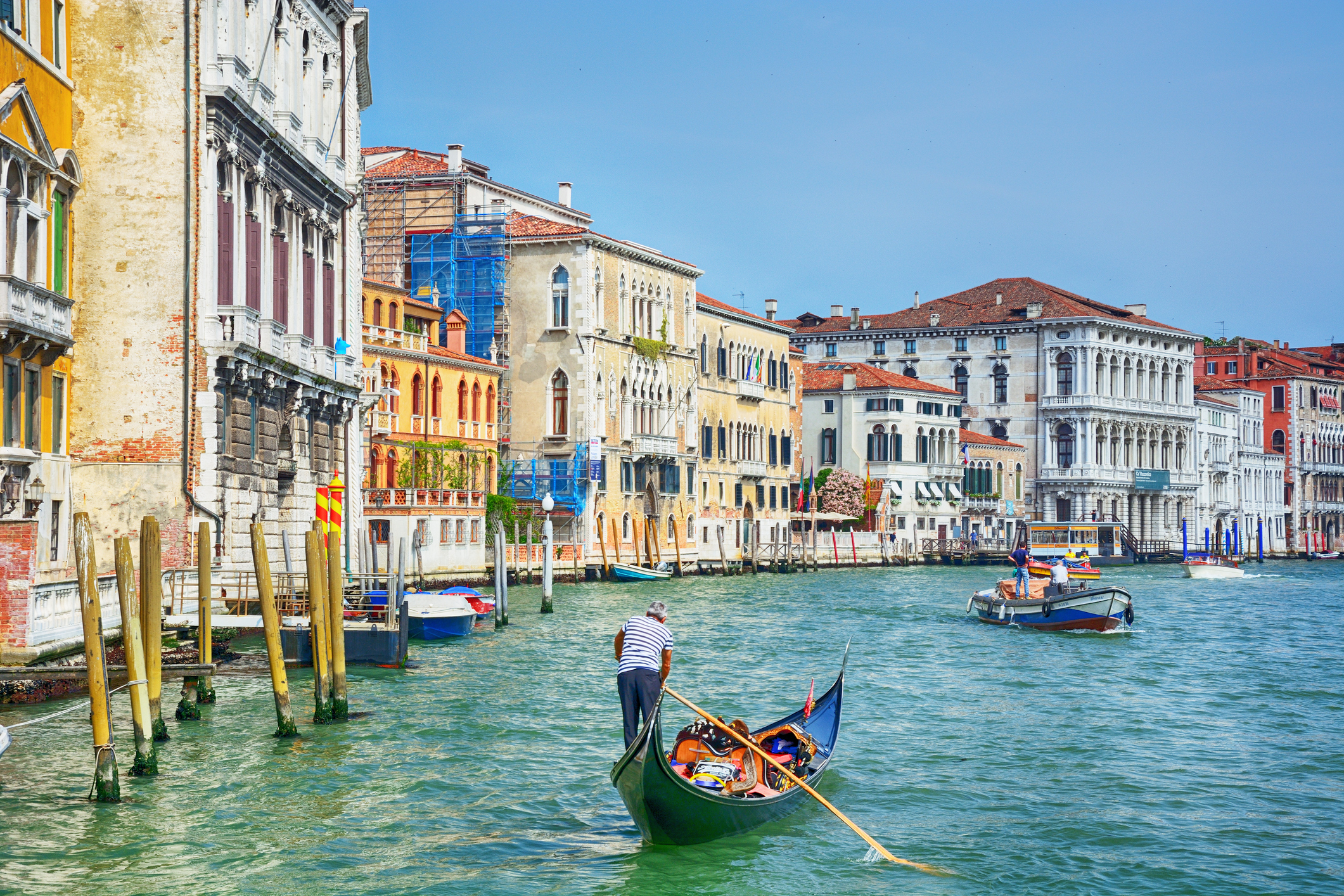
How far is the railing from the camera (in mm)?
31797

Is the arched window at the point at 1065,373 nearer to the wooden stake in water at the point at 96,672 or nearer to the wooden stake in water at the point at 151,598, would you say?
the wooden stake in water at the point at 151,598

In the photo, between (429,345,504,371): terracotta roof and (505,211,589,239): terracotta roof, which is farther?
(505,211,589,239): terracotta roof

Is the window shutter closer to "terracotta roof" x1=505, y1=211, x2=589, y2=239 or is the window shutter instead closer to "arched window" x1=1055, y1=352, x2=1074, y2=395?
"terracotta roof" x1=505, y1=211, x2=589, y2=239

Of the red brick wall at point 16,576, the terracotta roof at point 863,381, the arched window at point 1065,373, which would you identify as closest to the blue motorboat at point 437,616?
the red brick wall at point 16,576

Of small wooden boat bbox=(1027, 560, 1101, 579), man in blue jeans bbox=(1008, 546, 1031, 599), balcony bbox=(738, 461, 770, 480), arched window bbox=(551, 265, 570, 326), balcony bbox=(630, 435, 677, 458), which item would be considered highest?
arched window bbox=(551, 265, 570, 326)

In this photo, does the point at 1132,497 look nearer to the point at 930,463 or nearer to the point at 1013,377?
the point at 1013,377

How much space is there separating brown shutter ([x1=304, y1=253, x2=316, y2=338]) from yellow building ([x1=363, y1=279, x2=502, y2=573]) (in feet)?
18.2

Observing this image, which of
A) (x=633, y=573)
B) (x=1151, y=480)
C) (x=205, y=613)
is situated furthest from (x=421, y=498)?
(x=1151, y=480)

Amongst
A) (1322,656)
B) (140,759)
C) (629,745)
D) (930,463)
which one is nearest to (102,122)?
(140,759)

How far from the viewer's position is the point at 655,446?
45.4 metres

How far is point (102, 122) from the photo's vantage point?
19.1m

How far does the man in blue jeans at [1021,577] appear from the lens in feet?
89.9

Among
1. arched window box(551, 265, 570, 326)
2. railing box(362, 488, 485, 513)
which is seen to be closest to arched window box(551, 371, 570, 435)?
arched window box(551, 265, 570, 326)

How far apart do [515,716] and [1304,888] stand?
25.7 feet
